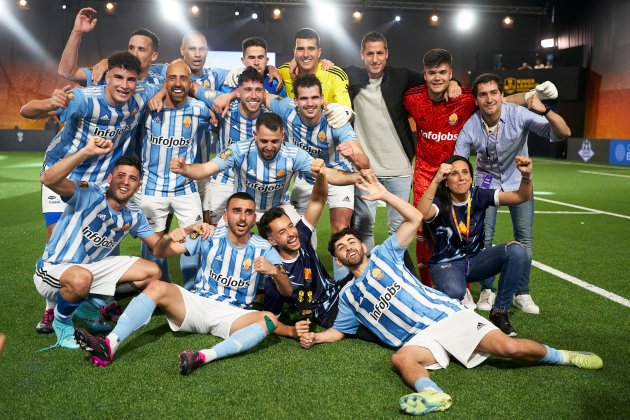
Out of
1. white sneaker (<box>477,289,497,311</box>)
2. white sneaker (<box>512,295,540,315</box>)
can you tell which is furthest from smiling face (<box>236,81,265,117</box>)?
white sneaker (<box>512,295,540,315</box>)

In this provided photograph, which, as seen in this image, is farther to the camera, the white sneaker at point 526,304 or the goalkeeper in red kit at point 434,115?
the goalkeeper in red kit at point 434,115

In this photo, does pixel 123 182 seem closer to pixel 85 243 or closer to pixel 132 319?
pixel 85 243

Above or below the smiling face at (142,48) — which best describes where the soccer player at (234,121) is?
below

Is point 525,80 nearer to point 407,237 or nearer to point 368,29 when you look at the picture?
point 368,29

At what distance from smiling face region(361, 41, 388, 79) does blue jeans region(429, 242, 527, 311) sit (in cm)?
199

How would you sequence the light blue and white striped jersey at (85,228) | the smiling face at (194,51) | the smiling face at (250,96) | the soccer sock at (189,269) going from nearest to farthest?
1. the light blue and white striped jersey at (85,228)
2. the smiling face at (250,96)
3. the soccer sock at (189,269)
4. the smiling face at (194,51)

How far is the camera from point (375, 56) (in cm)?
556

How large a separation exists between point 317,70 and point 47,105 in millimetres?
2360

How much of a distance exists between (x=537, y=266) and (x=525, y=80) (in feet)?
65.2

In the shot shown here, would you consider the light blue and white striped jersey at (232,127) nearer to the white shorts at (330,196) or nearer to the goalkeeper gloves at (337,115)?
the white shorts at (330,196)

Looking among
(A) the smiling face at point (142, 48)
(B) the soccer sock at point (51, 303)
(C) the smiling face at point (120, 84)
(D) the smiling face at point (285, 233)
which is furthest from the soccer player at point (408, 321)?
(A) the smiling face at point (142, 48)

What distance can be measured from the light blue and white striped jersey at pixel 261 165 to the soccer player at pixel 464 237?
3.66 ft

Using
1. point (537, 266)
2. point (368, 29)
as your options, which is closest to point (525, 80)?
point (368, 29)

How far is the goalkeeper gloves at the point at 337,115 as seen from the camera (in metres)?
5.06
